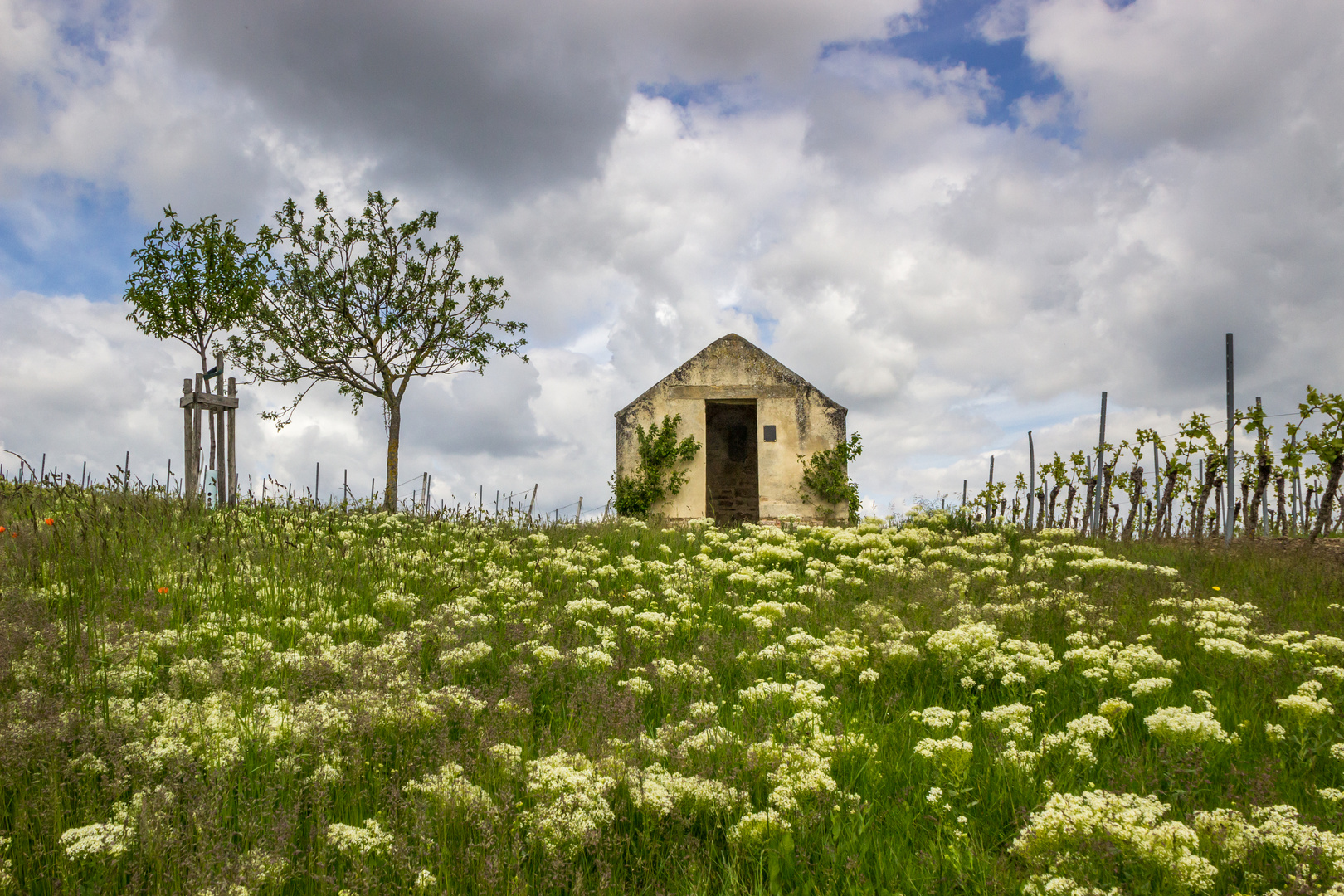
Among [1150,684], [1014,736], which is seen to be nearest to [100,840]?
[1014,736]

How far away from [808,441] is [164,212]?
1481cm

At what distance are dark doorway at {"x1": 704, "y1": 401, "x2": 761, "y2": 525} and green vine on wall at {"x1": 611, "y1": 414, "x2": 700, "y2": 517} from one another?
645 centimetres

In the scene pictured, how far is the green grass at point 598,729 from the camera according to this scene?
10.7 feet

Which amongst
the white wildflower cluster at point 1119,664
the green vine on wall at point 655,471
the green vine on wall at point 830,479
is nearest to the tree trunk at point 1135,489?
the green vine on wall at point 830,479

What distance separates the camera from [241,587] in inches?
287

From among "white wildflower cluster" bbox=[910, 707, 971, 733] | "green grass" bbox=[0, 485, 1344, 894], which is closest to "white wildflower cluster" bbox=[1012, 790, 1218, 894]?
"green grass" bbox=[0, 485, 1344, 894]

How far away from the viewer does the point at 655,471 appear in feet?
62.8

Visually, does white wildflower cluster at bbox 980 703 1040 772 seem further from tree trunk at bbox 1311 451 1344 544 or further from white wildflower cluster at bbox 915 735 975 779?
tree trunk at bbox 1311 451 1344 544

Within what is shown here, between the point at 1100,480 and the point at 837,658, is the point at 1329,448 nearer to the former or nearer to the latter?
the point at 1100,480

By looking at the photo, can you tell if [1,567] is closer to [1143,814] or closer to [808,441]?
[1143,814]

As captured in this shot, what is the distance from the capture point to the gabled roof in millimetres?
19359

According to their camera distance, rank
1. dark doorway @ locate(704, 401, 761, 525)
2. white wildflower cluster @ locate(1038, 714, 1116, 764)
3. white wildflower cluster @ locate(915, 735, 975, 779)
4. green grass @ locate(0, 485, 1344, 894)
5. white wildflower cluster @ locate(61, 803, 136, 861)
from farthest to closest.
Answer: dark doorway @ locate(704, 401, 761, 525), white wildflower cluster @ locate(1038, 714, 1116, 764), white wildflower cluster @ locate(915, 735, 975, 779), green grass @ locate(0, 485, 1344, 894), white wildflower cluster @ locate(61, 803, 136, 861)

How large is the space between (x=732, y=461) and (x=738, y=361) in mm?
7220

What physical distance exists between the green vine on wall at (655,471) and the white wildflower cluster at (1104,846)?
15.9 meters
